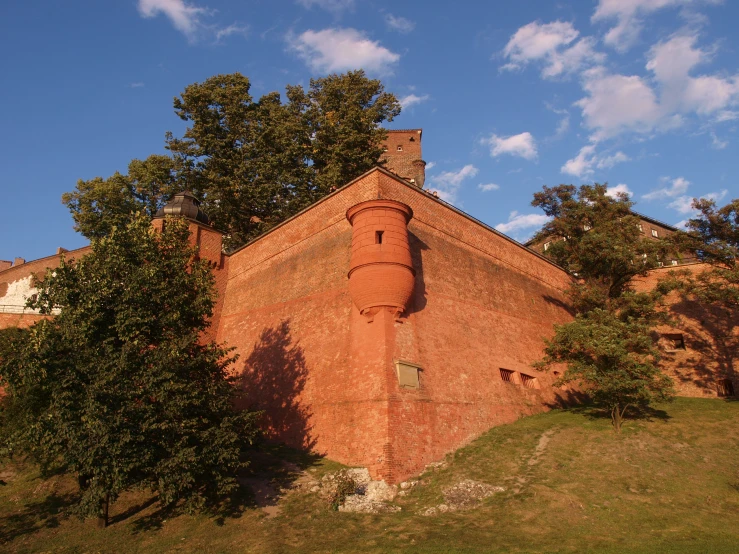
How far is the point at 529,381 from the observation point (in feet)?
71.6

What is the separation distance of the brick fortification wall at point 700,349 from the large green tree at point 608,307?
11.9 feet

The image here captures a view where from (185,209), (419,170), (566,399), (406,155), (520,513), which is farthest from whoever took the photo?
(406,155)

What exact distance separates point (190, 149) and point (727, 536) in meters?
29.0

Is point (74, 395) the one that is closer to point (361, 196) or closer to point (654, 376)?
point (361, 196)

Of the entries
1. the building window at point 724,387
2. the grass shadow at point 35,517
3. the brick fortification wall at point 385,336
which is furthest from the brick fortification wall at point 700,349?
the grass shadow at point 35,517

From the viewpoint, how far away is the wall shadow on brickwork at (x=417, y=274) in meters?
17.8

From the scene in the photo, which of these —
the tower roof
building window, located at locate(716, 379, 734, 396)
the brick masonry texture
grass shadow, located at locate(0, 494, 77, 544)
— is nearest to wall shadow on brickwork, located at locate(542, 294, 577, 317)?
the brick masonry texture

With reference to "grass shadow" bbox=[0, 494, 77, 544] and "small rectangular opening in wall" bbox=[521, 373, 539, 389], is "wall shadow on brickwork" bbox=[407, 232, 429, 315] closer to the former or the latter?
"small rectangular opening in wall" bbox=[521, 373, 539, 389]

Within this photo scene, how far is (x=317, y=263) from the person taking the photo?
20297 mm

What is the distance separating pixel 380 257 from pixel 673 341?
61.4 feet

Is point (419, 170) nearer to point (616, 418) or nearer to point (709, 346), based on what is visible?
point (709, 346)

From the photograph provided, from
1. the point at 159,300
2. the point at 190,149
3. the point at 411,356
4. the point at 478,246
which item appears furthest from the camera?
the point at 190,149

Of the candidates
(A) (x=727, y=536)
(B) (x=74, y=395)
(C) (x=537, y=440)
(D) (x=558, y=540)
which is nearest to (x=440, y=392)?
(C) (x=537, y=440)

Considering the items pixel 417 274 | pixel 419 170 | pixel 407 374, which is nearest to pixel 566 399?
pixel 417 274
